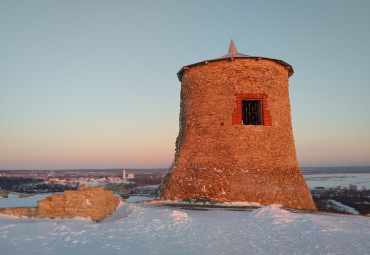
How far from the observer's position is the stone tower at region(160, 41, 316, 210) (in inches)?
327

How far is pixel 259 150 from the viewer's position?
863 centimetres

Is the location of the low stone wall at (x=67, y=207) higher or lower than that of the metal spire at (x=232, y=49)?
lower

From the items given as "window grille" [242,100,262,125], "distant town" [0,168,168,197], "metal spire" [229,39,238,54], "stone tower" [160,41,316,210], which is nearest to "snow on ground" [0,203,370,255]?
"stone tower" [160,41,316,210]

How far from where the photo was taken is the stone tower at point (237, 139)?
8305 millimetres

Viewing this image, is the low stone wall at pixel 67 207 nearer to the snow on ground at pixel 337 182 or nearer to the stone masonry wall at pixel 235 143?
the stone masonry wall at pixel 235 143

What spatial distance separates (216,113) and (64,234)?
19.6 feet

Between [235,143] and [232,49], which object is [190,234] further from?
[232,49]

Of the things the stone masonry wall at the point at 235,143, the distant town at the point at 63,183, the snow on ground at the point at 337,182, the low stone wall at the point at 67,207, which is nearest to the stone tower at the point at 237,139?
the stone masonry wall at the point at 235,143

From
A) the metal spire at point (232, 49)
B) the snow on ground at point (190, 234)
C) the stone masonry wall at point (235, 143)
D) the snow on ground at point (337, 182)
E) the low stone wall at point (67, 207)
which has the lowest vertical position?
the snow on ground at point (337, 182)

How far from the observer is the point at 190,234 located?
4.74 m

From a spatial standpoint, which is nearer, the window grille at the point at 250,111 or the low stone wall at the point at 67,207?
the low stone wall at the point at 67,207

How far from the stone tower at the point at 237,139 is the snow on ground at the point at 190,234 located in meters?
2.14

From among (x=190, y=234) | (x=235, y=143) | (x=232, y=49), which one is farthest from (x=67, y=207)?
(x=232, y=49)

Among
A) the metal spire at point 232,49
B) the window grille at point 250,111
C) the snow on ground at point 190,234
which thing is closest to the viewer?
the snow on ground at point 190,234
